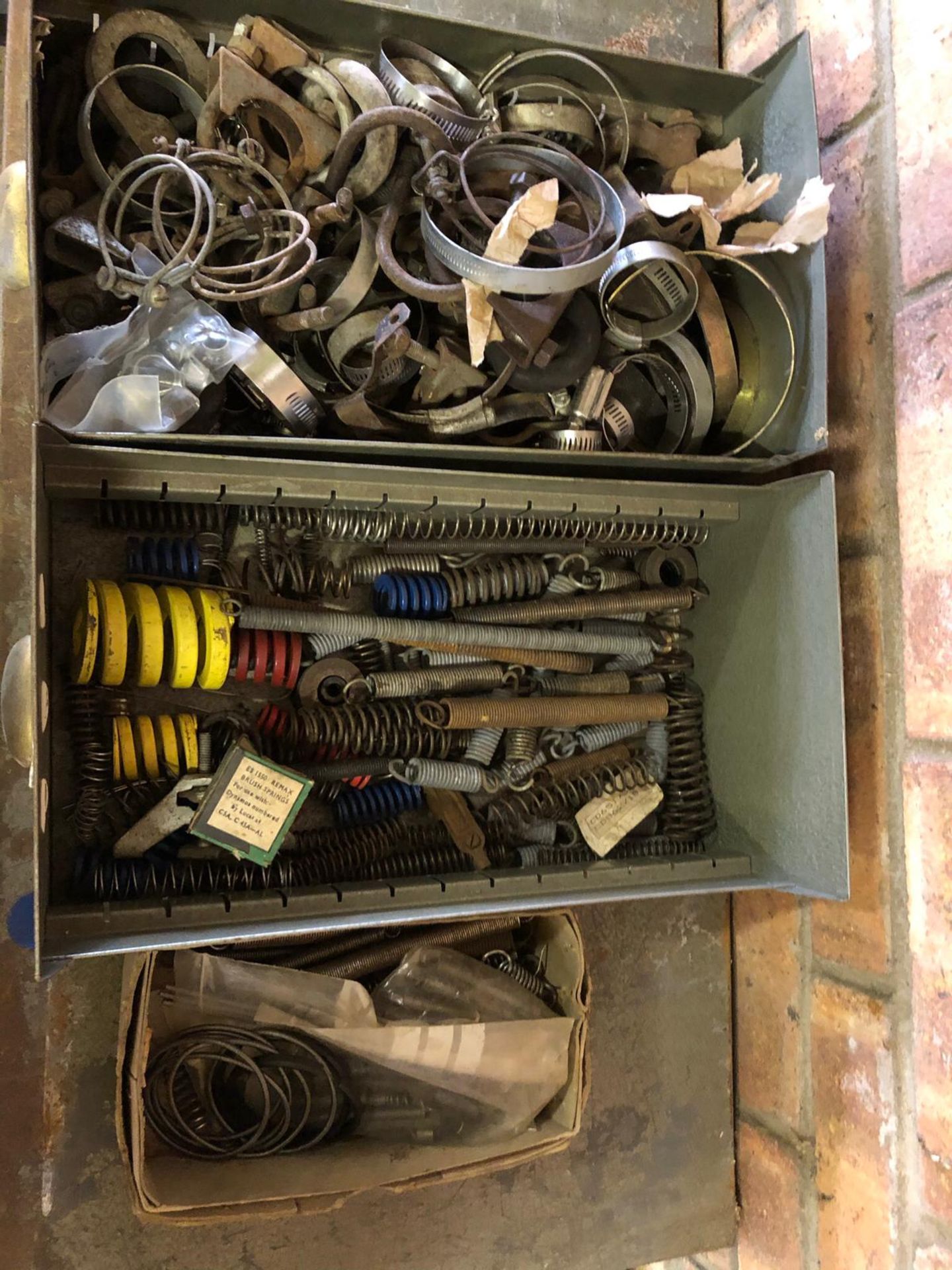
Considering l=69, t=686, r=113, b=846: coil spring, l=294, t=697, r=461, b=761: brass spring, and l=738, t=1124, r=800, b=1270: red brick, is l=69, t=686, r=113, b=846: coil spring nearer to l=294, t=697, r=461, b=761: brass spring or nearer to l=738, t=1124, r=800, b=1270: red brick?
l=294, t=697, r=461, b=761: brass spring

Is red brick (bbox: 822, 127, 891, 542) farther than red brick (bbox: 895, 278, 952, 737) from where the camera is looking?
Yes

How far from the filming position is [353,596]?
50.6 inches

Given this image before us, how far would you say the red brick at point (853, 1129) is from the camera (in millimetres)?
1145

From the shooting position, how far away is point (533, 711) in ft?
4.10

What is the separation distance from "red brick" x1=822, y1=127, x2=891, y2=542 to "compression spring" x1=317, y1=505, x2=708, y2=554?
0.24 m

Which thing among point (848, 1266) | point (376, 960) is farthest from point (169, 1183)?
point (848, 1266)

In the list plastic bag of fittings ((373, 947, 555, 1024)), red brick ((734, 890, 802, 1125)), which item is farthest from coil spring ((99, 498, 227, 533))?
red brick ((734, 890, 802, 1125))

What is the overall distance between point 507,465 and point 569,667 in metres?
0.31

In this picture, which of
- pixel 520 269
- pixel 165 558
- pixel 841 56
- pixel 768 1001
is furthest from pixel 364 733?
pixel 841 56

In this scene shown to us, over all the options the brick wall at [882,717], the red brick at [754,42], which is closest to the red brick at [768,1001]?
the brick wall at [882,717]

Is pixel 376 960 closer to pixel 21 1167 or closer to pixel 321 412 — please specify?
pixel 21 1167

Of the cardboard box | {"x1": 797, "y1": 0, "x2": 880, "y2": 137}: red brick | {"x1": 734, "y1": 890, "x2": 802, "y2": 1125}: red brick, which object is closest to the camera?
the cardboard box

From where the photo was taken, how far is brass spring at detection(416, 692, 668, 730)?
1.23 meters

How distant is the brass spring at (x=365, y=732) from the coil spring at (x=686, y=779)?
37cm
